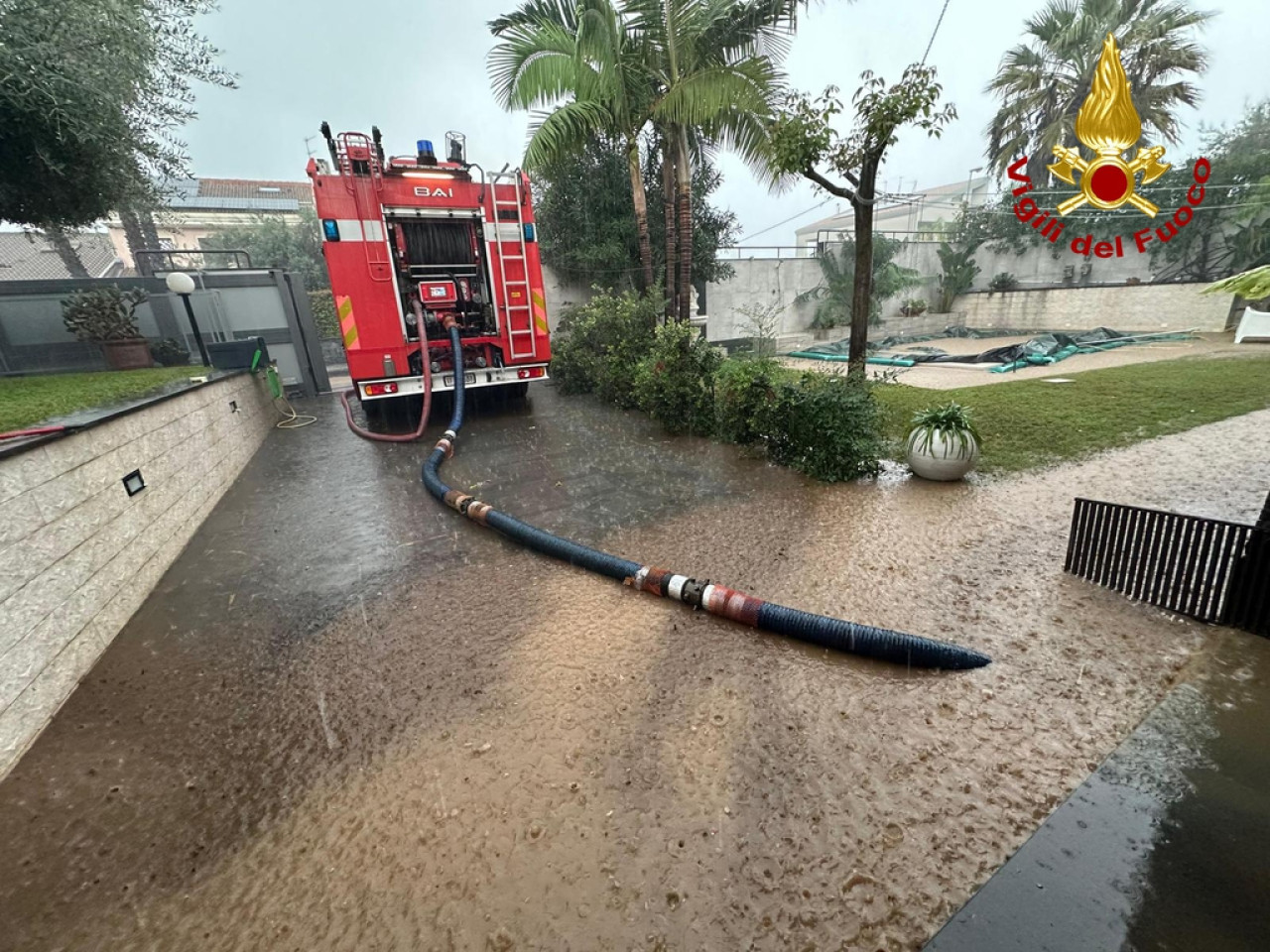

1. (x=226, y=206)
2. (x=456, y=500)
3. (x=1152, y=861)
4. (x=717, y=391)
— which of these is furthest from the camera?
(x=226, y=206)

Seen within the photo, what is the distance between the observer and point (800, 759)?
78.8 inches

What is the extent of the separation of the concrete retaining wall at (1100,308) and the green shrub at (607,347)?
14.7m

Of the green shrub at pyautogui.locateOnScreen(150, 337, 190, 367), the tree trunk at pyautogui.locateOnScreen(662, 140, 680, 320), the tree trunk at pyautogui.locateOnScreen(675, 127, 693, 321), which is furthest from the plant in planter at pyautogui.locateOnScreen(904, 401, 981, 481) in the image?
the green shrub at pyautogui.locateOnScreen(150, 337, 190, 367)

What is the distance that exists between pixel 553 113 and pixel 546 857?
9.53 metres

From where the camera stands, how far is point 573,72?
796 centimetres

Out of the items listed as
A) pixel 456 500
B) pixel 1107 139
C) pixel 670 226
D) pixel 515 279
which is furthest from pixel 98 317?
pixel 1107 139

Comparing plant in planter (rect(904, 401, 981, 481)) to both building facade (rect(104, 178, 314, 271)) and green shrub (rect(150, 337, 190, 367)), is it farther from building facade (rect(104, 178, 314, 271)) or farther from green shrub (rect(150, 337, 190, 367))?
building facade (rect(104, 178, 314, 271))

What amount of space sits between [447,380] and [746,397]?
452cm

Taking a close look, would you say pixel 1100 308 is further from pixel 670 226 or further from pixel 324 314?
pixel 324 314

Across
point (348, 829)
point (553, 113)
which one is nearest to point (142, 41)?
point (553, 113)

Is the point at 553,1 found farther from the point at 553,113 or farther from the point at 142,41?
the point at 142,41

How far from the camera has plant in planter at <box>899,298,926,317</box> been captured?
770 inches

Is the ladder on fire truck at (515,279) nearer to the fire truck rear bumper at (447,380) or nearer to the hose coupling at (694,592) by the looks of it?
the fire truck rear bumper at (447,380)

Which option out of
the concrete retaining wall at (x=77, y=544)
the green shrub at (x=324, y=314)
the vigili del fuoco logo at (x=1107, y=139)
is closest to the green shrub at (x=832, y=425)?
the vigili del fuoco logo at (x=1107, y=139)
